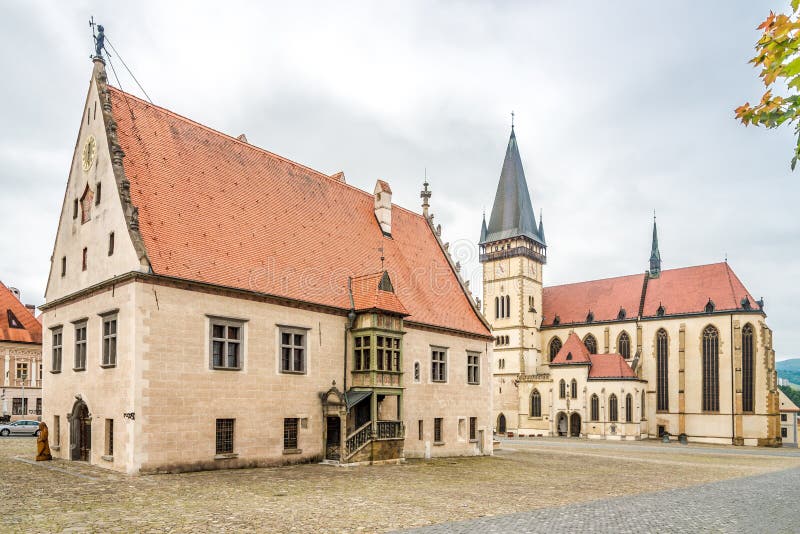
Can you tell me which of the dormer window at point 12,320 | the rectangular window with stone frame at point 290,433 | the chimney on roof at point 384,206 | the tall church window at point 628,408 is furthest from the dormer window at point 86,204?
the tall church window at point 628,408

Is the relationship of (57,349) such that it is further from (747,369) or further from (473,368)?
(747,369)

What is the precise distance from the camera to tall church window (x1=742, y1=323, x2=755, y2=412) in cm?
6391

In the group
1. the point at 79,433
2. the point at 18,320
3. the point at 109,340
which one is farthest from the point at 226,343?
the point at 18,320

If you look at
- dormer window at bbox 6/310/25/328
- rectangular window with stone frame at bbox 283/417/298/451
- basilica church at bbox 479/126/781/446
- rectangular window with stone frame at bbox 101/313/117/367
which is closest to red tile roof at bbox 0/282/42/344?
dormer window at bbox 6/310/25/328

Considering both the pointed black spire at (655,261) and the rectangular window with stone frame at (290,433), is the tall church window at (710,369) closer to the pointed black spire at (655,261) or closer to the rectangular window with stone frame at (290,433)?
the pointed black spire at (655,261)

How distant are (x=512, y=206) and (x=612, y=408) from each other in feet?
86.4

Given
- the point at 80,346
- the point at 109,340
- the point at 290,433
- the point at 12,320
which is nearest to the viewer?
the point at 109,340

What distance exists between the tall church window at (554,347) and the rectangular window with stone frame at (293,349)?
2245 inches

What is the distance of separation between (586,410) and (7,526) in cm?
6282

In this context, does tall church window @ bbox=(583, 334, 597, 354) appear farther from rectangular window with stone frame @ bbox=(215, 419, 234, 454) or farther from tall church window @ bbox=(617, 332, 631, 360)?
rectangular window with stone frame @ bbox=(215, 419, 234, 454)

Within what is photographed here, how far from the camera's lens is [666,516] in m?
15.2

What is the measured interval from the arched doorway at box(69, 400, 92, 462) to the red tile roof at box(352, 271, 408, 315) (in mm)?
11033

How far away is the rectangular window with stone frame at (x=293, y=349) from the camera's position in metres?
25.5

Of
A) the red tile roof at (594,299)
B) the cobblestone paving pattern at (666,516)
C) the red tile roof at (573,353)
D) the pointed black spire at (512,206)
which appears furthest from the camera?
the pointed black spire at (512,206)
